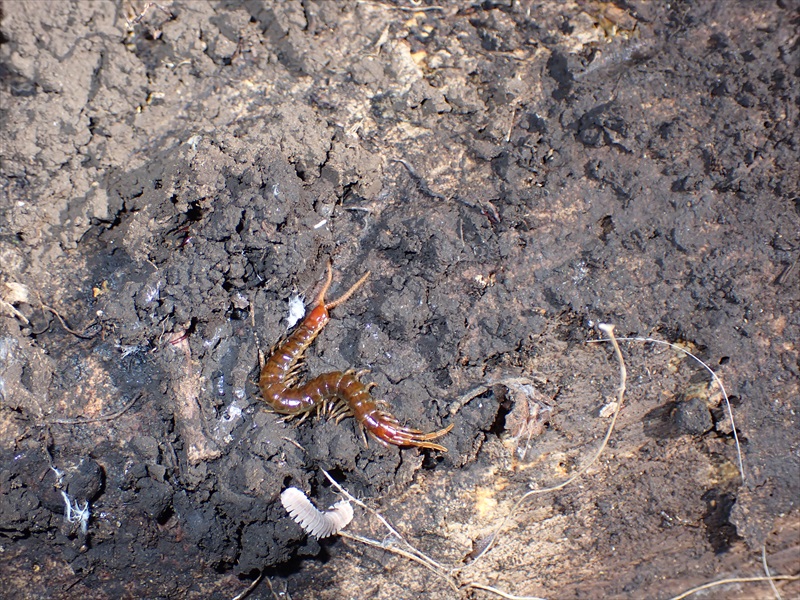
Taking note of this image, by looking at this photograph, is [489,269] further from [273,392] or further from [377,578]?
[377,578]

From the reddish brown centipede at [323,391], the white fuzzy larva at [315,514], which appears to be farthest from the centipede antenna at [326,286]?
the white fuzzy larva at [315,514]

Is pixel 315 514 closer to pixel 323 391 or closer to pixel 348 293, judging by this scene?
pixel 323 391

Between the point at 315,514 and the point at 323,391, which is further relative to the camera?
the point at 323,391

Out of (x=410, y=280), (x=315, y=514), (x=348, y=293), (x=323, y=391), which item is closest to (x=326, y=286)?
(x=348, y=293)

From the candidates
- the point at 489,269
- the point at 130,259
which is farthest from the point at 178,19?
the point at 489,269

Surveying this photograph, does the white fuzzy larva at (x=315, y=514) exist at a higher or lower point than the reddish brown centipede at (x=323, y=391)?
lower

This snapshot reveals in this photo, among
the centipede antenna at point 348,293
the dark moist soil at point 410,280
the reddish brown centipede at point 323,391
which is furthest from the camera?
the centipede antenna at point 348,293

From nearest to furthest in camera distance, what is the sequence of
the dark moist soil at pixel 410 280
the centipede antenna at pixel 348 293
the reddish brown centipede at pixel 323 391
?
1. the dark moist soil at pixel 410 280
2. the reddish brown centipede at pixel 323 391
3. the centipede antenna at pixel 348 293

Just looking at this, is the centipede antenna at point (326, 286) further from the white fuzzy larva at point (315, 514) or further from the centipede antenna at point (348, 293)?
the white fuzzy larva at point (315, 514)
